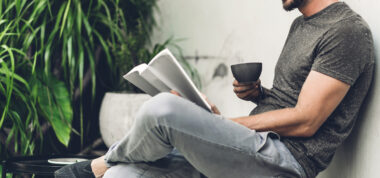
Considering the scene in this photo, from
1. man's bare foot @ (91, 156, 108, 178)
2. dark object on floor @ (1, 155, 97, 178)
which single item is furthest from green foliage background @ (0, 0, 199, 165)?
man's bare foot @ (91, 156, 108, 178)

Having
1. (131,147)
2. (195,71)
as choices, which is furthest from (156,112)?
(195,71)

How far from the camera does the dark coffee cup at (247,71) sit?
1.45m

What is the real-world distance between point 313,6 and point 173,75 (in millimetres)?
473

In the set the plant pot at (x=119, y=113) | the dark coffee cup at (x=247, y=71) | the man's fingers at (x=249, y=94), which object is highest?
the dark coffee cup at (x=247, y=71)

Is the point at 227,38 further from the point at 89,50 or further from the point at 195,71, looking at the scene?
the point at 89,50

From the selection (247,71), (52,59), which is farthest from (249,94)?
(52,59)

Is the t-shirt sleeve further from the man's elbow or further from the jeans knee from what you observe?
the jeans knee

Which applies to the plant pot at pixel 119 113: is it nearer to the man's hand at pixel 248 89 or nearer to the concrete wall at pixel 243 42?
the concrete wall at pixel 243 42

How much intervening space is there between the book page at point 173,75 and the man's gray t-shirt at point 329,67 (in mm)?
270

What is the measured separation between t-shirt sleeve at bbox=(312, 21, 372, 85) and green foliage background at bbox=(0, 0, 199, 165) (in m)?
1.28

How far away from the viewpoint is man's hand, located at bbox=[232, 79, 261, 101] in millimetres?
1591

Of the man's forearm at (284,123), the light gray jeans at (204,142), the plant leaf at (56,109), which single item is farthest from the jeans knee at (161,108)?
the plant leaf at (56,109)

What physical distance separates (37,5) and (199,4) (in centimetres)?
79

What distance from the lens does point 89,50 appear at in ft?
8.34
